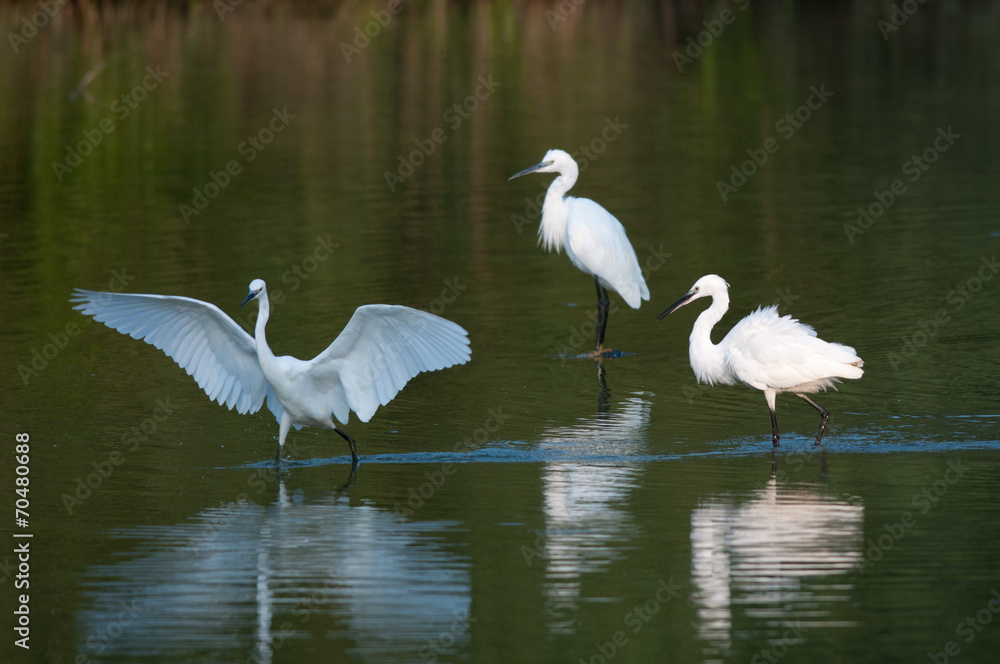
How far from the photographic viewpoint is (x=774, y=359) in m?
8.91

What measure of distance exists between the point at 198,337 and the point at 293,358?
79cm

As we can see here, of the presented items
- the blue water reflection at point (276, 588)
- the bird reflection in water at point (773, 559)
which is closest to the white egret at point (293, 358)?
Answer: the blue water reflection at point (276, 588)

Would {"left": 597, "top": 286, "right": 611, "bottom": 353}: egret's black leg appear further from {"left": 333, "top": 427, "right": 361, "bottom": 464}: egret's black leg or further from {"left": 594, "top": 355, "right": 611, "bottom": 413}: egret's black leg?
{"left": 333, "top": 427, "right": 361, "bottom": 464}: egret's black leg

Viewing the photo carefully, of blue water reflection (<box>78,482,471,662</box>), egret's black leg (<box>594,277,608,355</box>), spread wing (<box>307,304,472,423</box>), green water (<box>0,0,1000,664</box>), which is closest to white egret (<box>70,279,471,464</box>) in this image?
spread wing (<box>307,304,472,423</box>)

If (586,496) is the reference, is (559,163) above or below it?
above

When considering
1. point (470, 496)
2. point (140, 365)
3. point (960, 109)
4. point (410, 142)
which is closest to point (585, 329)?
point (140, 365)

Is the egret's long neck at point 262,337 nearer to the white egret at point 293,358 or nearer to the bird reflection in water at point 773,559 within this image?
the white egret at point 293,358

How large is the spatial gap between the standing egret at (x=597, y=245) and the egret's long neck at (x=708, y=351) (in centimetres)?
265

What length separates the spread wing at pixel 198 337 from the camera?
355 inches

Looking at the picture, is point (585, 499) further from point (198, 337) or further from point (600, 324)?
point (600, 324)

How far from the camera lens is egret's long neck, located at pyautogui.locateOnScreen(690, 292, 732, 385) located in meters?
9.34

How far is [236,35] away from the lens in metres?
38.6

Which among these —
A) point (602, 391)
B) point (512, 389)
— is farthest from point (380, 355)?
point (602, 391)

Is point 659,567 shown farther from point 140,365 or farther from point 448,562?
point 140,365
